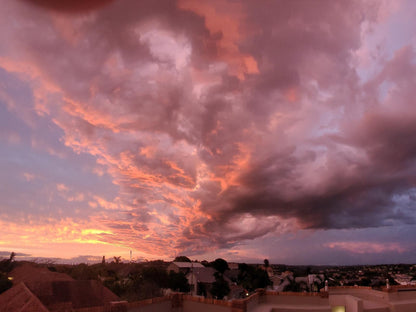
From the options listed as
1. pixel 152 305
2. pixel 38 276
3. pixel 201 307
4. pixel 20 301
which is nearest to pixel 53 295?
pixel 20 301

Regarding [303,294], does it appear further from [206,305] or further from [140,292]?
[140,292]

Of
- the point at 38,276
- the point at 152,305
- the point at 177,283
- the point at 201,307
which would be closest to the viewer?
the point at 152,305

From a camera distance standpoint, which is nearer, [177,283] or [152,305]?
[152,305]

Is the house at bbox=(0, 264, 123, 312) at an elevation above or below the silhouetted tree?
above

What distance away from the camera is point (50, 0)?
460 inches

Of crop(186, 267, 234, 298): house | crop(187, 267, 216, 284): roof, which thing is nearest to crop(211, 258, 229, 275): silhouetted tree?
crop(187, 267, 216, 284): roof

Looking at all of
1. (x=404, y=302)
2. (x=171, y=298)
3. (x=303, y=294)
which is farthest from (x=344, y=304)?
(x=171, y=298)

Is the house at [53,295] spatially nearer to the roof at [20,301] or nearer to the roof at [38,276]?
the roof at [20,301]

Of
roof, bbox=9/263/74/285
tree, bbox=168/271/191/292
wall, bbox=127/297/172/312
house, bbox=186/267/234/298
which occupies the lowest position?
house, bbox=186/267/234/298

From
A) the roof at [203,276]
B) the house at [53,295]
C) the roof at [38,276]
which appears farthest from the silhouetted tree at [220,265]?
the house at [53,295]

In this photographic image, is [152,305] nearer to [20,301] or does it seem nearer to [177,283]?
[20,301]

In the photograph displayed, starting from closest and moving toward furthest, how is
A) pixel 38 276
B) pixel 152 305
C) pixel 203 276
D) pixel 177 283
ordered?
pixel 152 305 → pixel 38 276 → pixel 177 283 → pixel 203 276

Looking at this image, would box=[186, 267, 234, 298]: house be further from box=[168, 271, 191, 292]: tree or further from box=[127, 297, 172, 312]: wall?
box=[127, 297, 172, 312]: wall

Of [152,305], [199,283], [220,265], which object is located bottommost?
[199,283]
